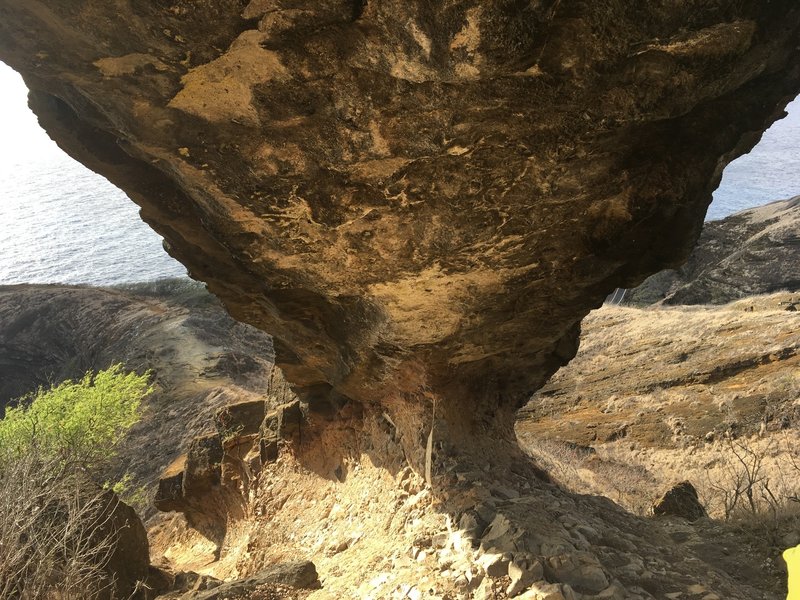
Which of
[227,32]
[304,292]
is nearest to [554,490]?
[304,292]

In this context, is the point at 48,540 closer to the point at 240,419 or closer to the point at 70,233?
the point at 240,419

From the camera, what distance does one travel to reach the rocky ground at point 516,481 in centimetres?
477

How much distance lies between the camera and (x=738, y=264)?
71.5ft

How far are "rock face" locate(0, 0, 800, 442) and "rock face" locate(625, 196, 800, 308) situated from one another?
56.6 ft

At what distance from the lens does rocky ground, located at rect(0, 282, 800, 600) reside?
15.7ft

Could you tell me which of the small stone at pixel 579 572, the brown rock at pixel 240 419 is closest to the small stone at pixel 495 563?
the small stone at pixel 579 572

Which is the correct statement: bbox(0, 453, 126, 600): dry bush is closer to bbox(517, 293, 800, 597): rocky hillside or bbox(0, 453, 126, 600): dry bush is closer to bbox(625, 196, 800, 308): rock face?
bbox(517, 293, 800, 597): rocky hillside

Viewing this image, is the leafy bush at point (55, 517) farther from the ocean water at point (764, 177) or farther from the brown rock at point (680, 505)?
the ocean water at point (764, 177)

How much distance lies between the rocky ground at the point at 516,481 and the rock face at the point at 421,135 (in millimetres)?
1264

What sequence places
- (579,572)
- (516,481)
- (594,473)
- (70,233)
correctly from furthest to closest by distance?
(70,233)
(594,473)
(516,481)
(579,572)

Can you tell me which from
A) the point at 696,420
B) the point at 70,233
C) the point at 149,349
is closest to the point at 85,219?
the point at 70,233

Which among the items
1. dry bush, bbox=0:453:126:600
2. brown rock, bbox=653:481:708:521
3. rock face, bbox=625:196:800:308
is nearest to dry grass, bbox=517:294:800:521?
brown rock, bbox=653:481:708:521

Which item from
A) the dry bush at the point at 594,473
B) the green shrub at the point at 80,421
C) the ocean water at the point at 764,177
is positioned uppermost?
the ocean water at the point at 764,177

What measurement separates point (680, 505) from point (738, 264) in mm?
17483
